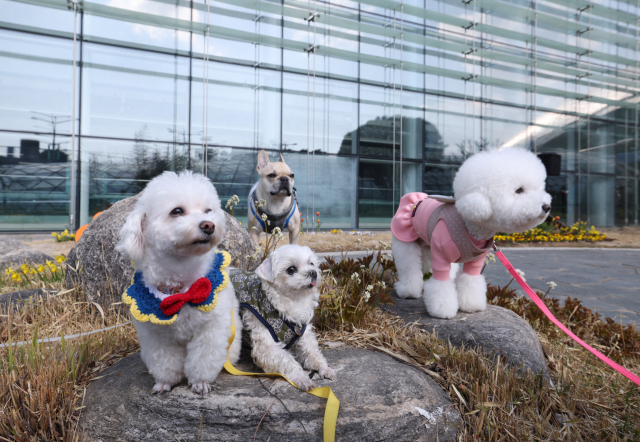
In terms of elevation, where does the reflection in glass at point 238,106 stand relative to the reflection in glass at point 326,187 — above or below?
above

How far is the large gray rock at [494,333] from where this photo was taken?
2832mm

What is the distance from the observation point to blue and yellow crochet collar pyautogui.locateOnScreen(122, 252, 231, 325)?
1.84 m

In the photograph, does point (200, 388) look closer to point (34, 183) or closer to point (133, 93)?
point (34, 183)

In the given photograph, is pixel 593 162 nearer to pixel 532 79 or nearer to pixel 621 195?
pixel 621 195

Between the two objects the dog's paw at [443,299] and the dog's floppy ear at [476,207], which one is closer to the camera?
the dog's floppy ear at [476,207]

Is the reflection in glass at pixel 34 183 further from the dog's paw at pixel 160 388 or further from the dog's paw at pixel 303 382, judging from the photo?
the dog's paw at pixel 303 382

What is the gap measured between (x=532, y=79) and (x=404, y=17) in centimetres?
781

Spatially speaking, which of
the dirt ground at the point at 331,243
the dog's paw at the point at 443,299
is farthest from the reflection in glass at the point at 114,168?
the dog's paw at the point at 443,299

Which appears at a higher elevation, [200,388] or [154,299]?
[154,299]

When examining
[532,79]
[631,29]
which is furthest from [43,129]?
[631,29]

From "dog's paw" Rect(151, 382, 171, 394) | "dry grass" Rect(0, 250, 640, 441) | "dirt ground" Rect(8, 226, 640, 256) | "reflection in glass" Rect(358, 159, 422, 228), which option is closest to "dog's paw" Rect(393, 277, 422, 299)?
"dry grass" Rect(0, 250, 640, 441)

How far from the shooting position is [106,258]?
3.71 metres

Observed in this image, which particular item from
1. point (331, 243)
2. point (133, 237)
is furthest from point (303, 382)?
point (331, 243)

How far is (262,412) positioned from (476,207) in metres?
1.93
